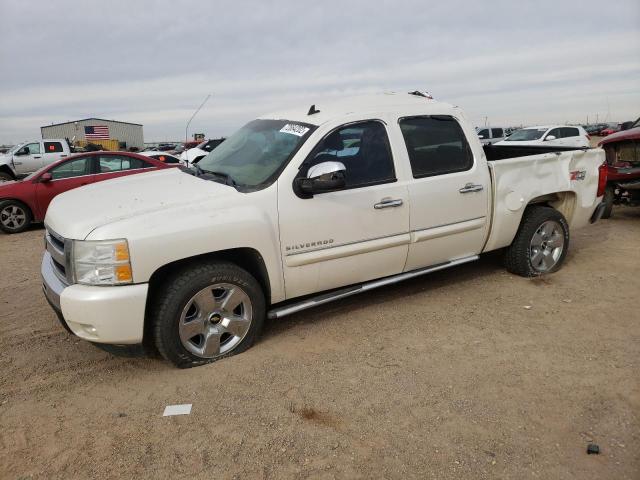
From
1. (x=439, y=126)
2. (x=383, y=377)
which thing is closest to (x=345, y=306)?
(x=383, y=377)

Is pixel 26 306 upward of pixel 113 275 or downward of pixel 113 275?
downward

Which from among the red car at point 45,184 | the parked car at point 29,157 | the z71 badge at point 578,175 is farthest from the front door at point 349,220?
the parked car at point 29,157

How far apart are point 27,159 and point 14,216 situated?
8570 millimetres

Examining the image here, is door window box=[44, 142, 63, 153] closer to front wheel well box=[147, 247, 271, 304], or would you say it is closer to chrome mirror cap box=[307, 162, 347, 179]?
front wheel well box=[147, 247, 271, 304]

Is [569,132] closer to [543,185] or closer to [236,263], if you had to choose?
[543,185]

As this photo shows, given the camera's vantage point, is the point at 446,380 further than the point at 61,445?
Yes

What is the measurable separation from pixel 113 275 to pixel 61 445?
3.23ft

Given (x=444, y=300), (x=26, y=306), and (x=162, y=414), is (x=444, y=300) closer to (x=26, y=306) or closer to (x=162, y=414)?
(x=162, y=414)

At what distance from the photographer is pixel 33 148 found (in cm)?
1641

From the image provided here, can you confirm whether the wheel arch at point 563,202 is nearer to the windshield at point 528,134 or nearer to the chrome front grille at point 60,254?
the chrome front grille at point 60,254

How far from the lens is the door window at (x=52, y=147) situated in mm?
16594

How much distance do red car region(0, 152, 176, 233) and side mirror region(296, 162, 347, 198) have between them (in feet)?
19.0

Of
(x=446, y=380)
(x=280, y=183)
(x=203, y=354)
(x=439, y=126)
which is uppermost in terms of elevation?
(x=439, y=126)

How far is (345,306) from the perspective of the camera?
4.53 m
